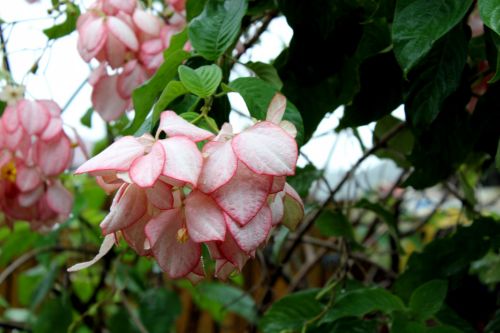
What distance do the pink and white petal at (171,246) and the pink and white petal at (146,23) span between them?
1.30 ft

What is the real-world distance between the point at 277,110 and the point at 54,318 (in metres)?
1.09

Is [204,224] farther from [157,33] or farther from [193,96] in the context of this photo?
[157,33]

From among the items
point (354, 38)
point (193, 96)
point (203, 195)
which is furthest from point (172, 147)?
point (354, 38)

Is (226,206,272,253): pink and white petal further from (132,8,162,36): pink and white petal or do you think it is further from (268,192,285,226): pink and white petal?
(132,8,162,36): pink and white petal

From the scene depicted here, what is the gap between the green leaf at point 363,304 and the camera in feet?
2.87

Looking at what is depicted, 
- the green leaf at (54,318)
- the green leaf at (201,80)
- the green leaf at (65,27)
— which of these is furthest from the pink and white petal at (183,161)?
the green leaf at (54,318)

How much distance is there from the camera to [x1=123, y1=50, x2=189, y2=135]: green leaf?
70cm

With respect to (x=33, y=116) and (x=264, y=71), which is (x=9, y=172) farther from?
(x=264, y=71)

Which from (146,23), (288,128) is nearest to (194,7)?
(146,23)

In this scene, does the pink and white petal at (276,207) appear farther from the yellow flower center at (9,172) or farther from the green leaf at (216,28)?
the yellow flower center at (9,172)

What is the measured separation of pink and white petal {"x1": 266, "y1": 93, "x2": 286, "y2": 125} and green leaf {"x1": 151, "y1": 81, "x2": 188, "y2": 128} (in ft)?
0.33

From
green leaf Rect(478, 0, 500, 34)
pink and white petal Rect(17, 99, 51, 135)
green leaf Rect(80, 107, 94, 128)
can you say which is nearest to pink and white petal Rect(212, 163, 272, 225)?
green leaf Rect(478, 0, 500, 34)

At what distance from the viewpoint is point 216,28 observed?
71 centimetres

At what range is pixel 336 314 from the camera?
34.9 inches
